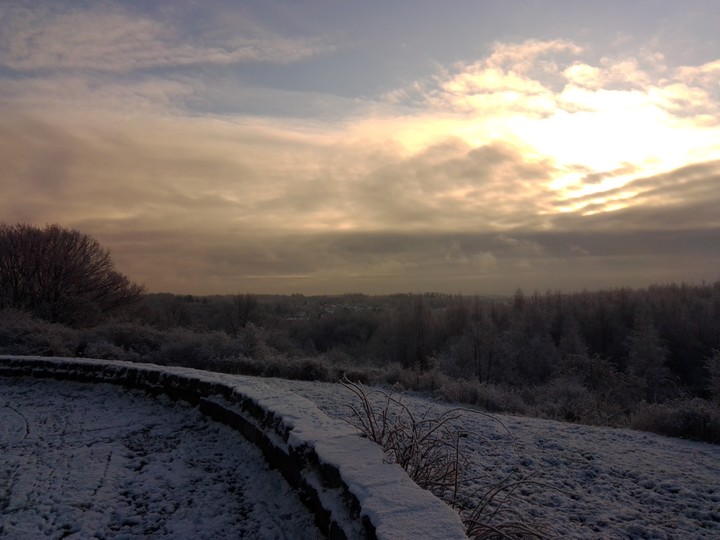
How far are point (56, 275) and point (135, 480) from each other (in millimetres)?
29508

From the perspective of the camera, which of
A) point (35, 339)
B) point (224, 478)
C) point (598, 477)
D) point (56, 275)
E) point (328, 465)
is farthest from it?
point (56, 275)

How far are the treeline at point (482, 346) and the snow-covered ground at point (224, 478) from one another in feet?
12.6

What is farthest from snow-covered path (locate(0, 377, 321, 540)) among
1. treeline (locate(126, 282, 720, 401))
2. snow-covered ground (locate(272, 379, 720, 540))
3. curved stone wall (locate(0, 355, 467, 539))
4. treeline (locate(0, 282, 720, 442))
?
treeline (locate(126, 282, 720, 401))

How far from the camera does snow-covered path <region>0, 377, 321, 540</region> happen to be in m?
3.95

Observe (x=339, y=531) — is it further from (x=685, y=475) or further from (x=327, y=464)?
(x=685, y=475)

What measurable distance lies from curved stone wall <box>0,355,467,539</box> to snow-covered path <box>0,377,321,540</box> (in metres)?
0.20

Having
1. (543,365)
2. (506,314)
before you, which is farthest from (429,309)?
(543,365)

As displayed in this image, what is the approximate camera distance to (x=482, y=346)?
46188 mm

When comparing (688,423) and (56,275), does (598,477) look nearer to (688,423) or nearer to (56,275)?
(688,423)

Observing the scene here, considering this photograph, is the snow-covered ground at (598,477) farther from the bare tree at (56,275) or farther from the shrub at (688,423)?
the bare tree at (56,275)

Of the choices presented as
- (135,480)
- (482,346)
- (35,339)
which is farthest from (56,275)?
(482,346)

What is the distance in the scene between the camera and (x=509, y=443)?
21.6 feet

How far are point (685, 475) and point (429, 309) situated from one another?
49.9 m

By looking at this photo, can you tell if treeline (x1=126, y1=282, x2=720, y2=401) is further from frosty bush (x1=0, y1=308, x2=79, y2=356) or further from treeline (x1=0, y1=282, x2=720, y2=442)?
frosty bush (x1=0, y1=308, x2=79, y2=356)
